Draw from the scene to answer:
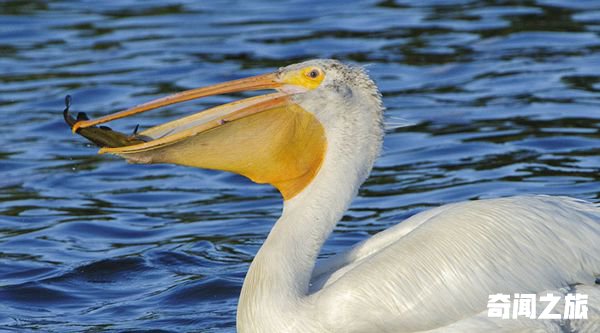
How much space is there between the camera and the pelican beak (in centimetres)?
514

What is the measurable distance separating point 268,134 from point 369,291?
30.3 inches

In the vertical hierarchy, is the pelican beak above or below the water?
above

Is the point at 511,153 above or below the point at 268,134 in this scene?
below

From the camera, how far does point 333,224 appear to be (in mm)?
5285

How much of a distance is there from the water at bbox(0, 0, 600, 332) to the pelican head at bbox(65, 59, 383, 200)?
0.65ft

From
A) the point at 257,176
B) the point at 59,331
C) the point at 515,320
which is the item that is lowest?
the point at 59,331

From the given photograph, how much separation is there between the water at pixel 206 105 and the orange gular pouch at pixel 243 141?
400 millimetres

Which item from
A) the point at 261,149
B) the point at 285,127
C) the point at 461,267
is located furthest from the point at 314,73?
the point at 461,267

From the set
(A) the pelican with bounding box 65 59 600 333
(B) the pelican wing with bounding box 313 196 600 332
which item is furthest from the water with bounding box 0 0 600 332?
(B) the pelican wing with bounding box 313 196 600 332

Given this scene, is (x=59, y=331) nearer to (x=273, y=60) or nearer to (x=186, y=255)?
(x=186, y=255)

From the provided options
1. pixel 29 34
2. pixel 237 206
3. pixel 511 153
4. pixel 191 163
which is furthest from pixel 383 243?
pixel 29 34

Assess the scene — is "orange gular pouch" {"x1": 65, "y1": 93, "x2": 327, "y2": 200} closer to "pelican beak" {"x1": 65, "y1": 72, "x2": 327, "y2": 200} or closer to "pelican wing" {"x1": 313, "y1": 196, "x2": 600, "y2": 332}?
"pelican beak" {"x1": 65, "y1": 72, "x2": 327, "y2": 200}

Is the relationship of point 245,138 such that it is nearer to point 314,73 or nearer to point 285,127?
point 285,127

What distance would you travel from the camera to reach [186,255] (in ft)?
23.5
